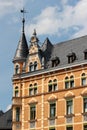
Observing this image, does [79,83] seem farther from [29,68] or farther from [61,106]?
[29,68]

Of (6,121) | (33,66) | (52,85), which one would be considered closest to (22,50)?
(33,66)

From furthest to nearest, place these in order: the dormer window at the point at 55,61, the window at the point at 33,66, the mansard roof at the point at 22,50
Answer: the mansard roof at the point at 22,50
the window at the point at 33,66
the dormer window at the point at 55,61

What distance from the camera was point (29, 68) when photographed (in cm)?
7538

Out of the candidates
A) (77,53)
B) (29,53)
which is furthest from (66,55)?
(29,53)

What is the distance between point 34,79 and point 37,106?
13.3ft

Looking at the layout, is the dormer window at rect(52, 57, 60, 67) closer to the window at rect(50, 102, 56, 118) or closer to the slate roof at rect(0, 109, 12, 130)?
the window at rect(50, 102, 56, 118)

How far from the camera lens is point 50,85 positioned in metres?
71.7

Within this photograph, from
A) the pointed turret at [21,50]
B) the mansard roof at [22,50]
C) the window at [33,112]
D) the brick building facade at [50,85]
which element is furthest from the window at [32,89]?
the mansard roof at [22,50]

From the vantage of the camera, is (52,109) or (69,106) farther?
(52,109)

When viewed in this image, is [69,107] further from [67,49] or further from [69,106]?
[67,49]

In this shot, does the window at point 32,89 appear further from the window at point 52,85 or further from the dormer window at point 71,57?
the dormer window at point 71,57

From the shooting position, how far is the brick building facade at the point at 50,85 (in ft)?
222

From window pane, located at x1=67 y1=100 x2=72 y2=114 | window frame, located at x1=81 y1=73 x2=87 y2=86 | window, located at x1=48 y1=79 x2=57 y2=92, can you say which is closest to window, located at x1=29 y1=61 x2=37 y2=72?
window, located at x1=48 y1=79 x2=57 y2=92

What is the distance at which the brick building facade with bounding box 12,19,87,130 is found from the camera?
67.6 m
